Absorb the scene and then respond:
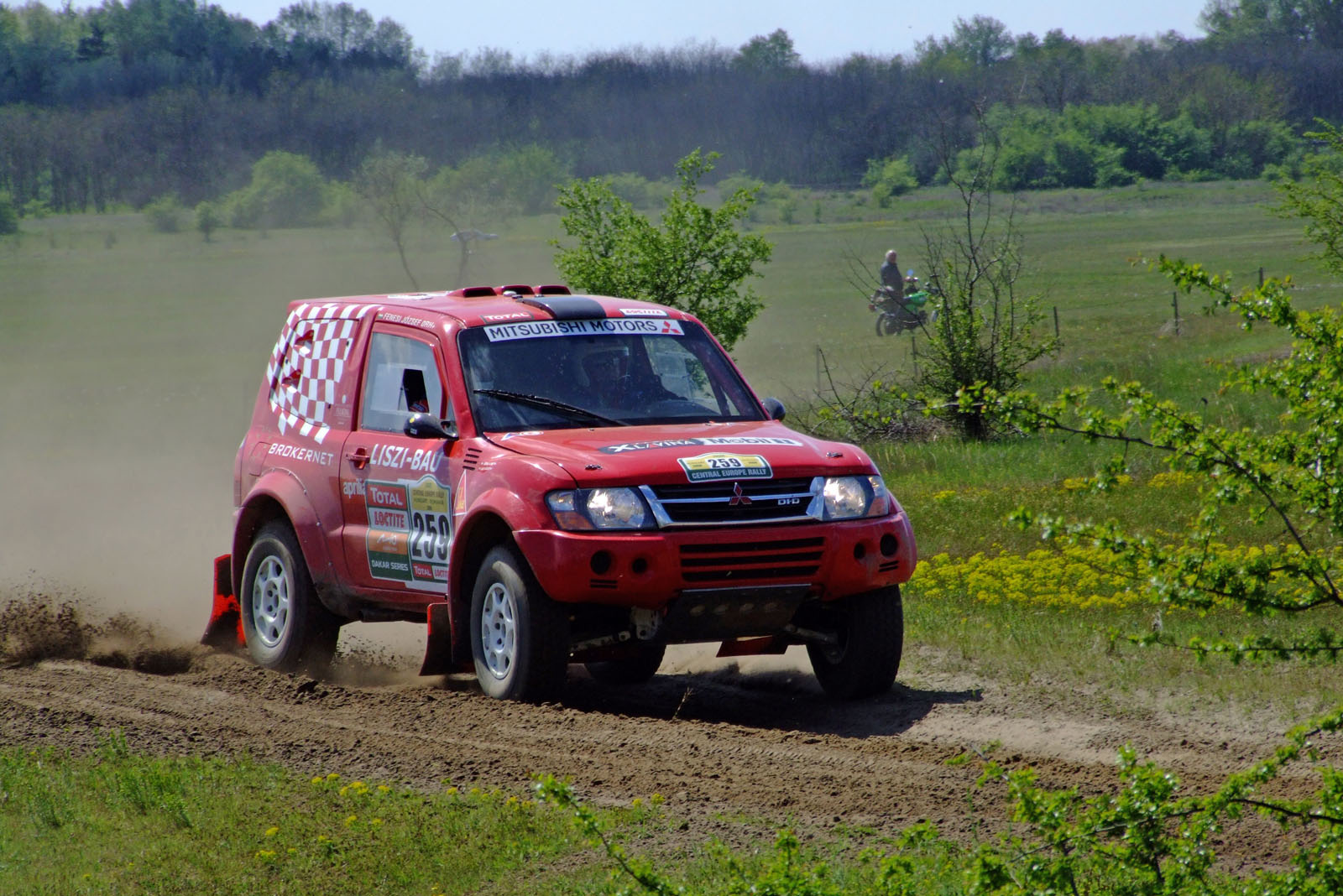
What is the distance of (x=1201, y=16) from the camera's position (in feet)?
528

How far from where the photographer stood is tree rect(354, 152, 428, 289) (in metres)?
53.8

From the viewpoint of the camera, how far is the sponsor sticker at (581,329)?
872 cm

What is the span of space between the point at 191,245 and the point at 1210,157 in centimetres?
6969

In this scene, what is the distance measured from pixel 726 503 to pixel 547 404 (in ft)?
4.62

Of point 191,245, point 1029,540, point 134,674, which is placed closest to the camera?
point 134,674

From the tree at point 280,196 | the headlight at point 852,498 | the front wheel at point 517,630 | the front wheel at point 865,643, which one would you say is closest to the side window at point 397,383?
the front wheel at point 517,630

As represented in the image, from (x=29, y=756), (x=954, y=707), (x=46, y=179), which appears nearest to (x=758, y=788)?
(x=954, y=707)

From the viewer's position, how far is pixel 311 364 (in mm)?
9703

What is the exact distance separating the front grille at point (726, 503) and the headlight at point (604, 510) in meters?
0.07

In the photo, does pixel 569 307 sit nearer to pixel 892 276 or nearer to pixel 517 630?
pixel 517 630

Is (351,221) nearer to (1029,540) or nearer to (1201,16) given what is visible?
(1029,540)

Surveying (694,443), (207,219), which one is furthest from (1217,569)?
(207,219)

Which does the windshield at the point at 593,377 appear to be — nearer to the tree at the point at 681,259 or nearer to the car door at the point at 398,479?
Result: the car door at the point at 398,479

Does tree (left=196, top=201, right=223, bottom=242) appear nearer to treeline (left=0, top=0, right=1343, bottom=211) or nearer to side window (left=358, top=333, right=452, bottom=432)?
treeline (left=0, top=0, right=1343, bottom=211)
